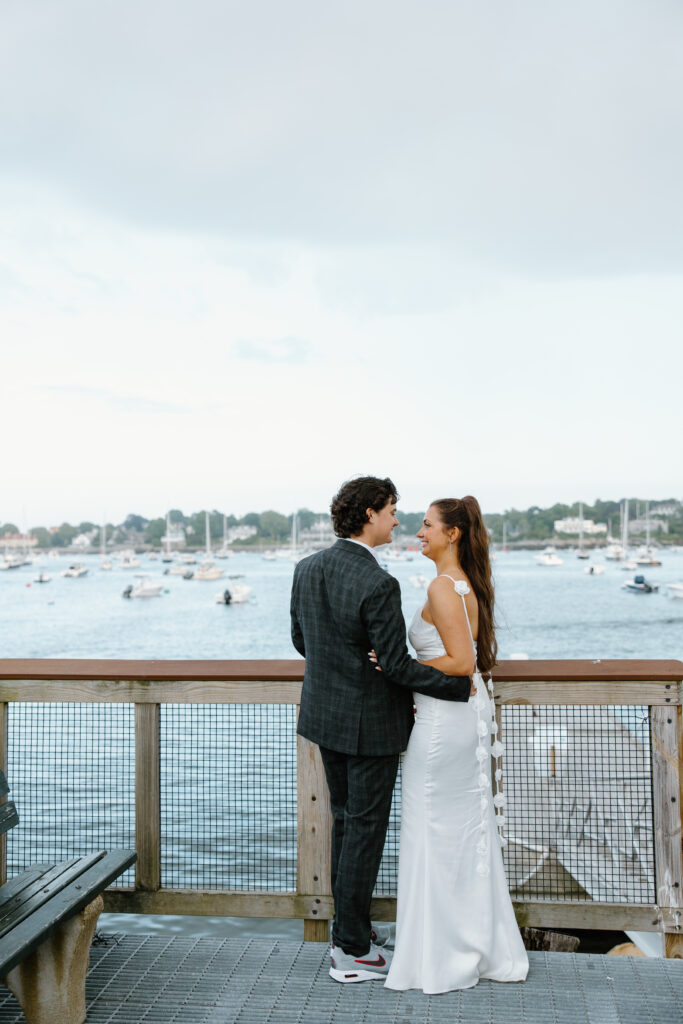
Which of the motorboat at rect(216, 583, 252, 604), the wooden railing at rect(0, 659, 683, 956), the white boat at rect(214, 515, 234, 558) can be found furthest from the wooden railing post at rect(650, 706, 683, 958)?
the white boat at rect(214, 515, 234, 558)

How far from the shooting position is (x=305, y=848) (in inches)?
125

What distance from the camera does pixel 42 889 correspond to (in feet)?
8.54

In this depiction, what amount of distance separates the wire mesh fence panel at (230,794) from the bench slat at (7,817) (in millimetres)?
663

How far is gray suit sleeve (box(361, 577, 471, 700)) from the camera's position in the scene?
267cm

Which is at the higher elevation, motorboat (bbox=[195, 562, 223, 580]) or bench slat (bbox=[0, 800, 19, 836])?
bench slat (bbox=[0, 800, 19, 836])

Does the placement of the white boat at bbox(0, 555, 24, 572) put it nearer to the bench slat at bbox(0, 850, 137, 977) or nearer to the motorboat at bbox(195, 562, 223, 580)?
the motorboat at bbox(195, 562, 223, 580)

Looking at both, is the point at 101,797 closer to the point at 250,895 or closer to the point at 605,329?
the point at 250,895

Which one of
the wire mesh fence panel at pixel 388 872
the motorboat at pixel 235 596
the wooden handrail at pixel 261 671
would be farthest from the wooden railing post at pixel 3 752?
the motorboat at pixel 235 596

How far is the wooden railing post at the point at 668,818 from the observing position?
3.03m

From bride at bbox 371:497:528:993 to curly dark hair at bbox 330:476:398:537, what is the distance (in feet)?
0.80

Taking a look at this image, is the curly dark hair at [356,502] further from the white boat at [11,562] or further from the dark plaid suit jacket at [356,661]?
the white boat at [11,562]

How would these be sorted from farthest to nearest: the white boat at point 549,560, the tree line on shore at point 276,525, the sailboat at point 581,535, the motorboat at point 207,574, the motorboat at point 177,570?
1. the tree line on shore at point 276,525
2. the sailboat at point 581,535
3. the white boat at point 549,560
4. the motorboat at point 177,570
5. the motorboat at point 207,574

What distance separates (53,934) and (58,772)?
810 millimetres

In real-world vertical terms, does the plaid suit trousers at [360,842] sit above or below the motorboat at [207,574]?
above
